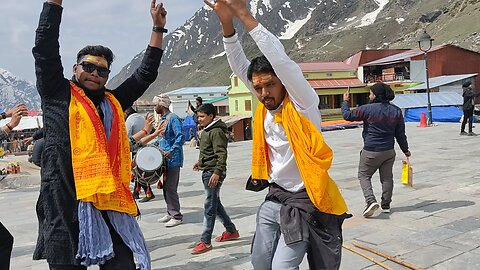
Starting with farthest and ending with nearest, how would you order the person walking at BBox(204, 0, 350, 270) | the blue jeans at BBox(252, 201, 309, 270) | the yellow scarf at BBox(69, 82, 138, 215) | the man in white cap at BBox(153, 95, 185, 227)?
the man in white cap at BBox(153, 95, 185, 227), the blue jeans at BBox(252, 201, 309, 270), the person walking at BBox(204, 0, 350, 270), the yellow scarf at BBox(69, 82, 138, 215)

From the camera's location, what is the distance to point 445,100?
91.4ft

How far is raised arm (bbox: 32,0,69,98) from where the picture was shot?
242 cm

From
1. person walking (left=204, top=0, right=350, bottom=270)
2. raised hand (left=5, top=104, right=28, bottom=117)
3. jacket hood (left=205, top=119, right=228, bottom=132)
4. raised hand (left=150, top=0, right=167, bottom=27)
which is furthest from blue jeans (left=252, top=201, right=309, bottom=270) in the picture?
raised hand (left=5, top=104, right=28, bottom=117)

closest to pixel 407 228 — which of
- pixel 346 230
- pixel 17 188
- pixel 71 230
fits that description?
pixel 346 230

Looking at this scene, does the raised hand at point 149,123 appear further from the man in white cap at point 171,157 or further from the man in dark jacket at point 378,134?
the man in dark jacket at point 378,134

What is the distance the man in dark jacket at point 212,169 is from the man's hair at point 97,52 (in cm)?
239

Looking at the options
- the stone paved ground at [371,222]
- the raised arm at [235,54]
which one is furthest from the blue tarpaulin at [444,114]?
the raised arm at [235,54]

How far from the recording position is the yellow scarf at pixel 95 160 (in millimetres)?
2396

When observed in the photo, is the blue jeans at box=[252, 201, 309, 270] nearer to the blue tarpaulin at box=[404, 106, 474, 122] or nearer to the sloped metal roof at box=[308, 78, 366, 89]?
the blue tarpaulin at box=[404, 106, 474, 122]

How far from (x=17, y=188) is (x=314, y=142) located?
1164 cm

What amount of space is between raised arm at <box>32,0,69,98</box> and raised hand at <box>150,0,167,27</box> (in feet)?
2.42

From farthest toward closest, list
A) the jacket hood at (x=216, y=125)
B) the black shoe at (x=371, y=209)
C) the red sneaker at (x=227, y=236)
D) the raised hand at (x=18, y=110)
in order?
the black shoe at (x=371, y=209), the red sneaker at (x=227, y=236), the jacket hood at (x=216, y=125), the raised hand at (x=18, y=110)

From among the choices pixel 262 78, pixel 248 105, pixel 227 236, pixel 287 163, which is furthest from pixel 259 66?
pixel 248 105

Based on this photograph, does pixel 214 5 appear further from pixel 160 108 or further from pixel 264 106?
pixel 160 108
